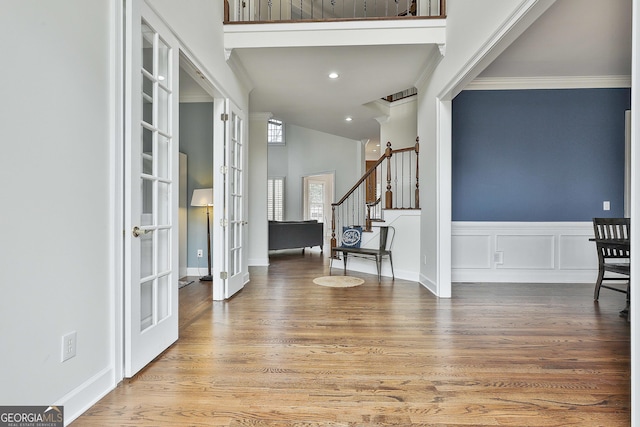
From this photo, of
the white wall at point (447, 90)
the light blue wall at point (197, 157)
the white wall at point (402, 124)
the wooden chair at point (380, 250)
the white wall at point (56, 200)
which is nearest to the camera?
the white wall at point (56, 200)

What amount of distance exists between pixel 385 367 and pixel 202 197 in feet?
11.5

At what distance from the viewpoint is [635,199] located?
132 cm

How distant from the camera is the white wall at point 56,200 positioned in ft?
4.18

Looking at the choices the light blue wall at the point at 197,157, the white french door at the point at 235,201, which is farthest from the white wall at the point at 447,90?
the light blue wall at the point at 197,157

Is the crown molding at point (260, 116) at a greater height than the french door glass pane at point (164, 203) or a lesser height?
greater

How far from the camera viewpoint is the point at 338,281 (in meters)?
4.75

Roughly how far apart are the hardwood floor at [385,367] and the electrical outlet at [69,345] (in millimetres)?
304

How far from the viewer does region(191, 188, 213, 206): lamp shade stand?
4.68 meters

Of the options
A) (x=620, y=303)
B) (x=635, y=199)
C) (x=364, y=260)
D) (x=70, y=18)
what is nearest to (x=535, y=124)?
(x=620, y=303)

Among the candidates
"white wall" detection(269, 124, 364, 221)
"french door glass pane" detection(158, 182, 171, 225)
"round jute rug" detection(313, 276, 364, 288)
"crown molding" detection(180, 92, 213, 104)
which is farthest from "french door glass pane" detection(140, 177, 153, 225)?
"white wall" detection(269, 124, 364, 221)

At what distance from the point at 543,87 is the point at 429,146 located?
187 cm

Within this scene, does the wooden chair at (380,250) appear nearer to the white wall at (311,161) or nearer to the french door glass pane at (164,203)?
the french door glass pane at (164,203)

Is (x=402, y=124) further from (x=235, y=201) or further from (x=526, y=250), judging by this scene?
(x=235, y=201)

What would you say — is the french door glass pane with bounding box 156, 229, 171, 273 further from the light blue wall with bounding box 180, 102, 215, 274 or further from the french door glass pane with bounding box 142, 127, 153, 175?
the light blue wall with bounding box 180, 102, 215, 274
